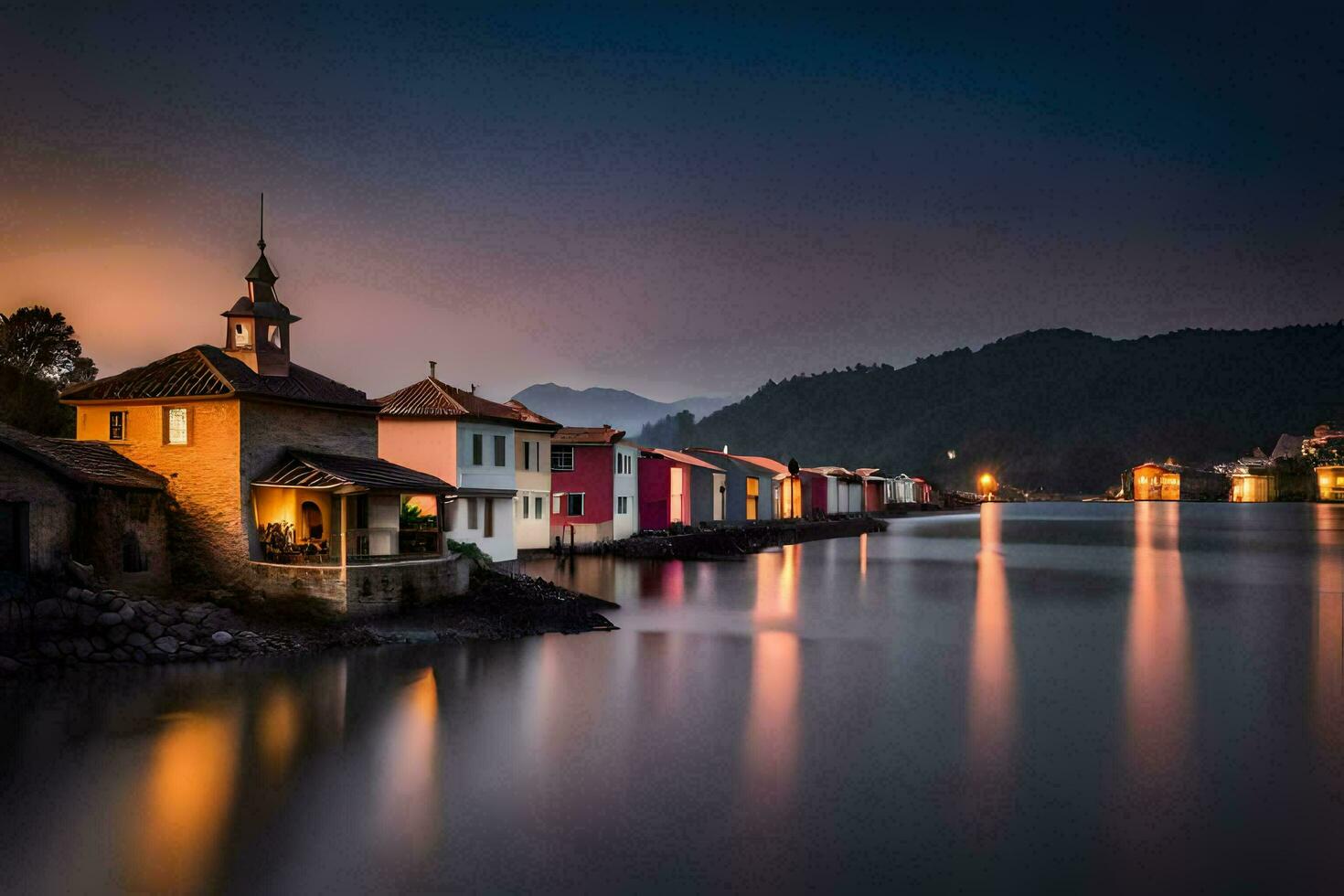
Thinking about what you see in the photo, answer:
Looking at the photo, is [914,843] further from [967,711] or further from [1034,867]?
[967,711]

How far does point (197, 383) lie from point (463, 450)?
432 inches

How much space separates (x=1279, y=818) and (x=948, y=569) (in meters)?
38.6

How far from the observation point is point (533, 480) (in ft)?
127

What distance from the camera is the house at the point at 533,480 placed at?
3703 centimetres

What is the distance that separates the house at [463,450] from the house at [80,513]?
986cm

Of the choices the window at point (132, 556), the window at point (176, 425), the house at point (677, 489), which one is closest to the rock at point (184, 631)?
the window at point (132, 556)

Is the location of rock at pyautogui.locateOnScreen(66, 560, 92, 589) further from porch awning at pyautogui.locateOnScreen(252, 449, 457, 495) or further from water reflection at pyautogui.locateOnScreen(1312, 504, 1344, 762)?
water reflection at pyautogui.locateOnScreen(1312, 504, 1344, 762)

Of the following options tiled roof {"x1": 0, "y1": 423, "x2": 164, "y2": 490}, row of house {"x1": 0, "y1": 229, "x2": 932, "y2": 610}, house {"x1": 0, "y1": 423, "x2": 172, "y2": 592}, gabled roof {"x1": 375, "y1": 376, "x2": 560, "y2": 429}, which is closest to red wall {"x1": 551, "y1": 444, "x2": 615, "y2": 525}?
gabled roof {"x1": 375, "y1": 376, "x2": 560, "y2": 429}

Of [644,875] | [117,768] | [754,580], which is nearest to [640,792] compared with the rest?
[644,875]

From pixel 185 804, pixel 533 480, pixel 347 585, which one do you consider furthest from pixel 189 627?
pixel 533 480

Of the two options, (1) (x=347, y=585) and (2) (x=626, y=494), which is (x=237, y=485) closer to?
(1) (x=347, y=585)

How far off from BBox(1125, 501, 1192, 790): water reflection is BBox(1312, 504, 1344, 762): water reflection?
2195mm

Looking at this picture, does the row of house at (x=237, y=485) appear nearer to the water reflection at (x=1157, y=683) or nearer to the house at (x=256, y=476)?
the house at (x=256, y=476)

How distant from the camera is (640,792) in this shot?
1315 centimetres
